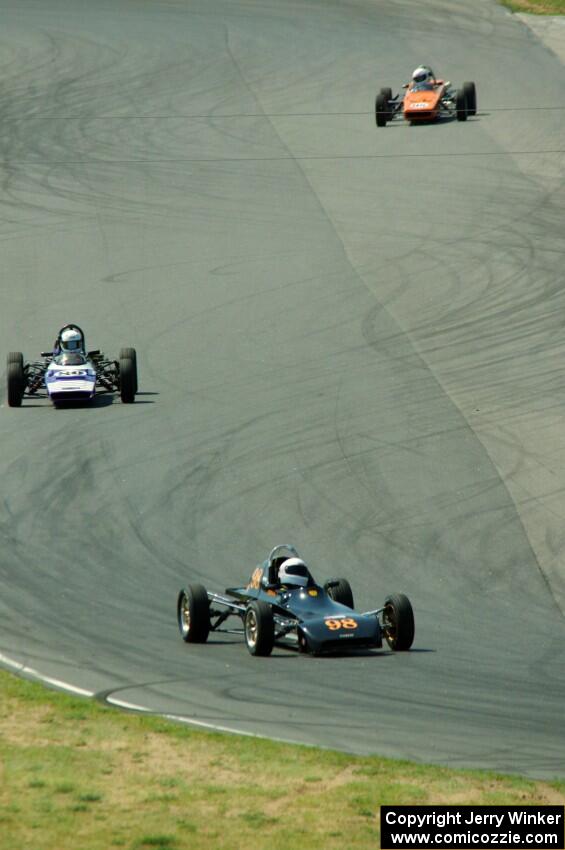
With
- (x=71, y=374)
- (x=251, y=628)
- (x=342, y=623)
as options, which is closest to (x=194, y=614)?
(x=251, y=628)

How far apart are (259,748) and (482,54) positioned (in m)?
39.2

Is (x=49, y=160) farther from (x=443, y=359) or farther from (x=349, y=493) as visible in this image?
(x=349, y=493)

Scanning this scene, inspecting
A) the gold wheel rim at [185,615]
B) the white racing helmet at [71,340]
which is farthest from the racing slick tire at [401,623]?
the white racing helmet at [71,340]

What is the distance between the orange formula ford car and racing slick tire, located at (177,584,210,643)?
2780 cm

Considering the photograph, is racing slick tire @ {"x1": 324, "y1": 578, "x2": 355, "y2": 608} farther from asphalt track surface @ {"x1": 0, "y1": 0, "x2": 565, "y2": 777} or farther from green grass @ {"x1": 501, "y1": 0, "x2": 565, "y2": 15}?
green grass @ {"x1": 501, "y1": 0, "x2": 565, "y2": 15}

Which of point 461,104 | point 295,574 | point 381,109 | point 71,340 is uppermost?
point 461,104

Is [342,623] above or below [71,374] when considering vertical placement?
below

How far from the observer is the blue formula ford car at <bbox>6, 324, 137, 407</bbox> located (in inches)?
1032

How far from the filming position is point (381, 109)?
139 feet

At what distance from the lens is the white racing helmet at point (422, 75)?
4209cm

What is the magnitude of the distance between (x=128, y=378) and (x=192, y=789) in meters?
15.8

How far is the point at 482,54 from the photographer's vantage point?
47969mm

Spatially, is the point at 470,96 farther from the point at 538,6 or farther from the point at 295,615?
the point at 295,615

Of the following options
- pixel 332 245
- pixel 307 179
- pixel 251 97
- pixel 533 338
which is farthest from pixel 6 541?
pixel 251 97
